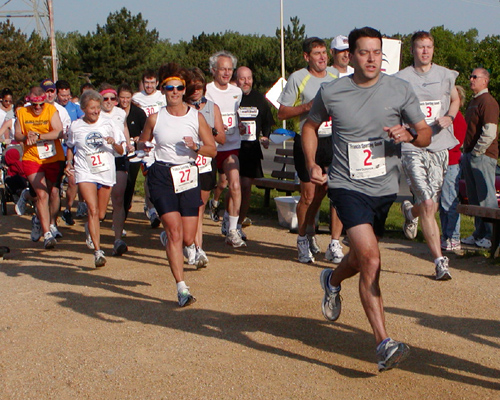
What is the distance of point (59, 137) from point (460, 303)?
5951 mm

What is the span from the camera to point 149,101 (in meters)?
11.1

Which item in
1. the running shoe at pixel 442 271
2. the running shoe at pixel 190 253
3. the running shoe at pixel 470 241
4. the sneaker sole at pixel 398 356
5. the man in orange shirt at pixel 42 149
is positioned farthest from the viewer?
the man in orange shirt at pixel 42 149

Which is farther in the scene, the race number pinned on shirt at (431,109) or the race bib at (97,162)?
the race bib at (97,162)

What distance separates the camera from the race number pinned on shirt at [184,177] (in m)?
7.02

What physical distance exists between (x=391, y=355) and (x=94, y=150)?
5510 mm

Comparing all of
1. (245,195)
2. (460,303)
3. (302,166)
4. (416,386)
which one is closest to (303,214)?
(302,166)

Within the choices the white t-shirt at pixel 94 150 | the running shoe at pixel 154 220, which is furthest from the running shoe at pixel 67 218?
the white t-shirt at pixel 94 150

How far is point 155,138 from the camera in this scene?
7266mm

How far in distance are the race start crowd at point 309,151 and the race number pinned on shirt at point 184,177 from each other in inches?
0.5

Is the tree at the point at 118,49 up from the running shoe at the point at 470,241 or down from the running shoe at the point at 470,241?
up

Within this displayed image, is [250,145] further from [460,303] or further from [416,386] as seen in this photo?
[416,386]

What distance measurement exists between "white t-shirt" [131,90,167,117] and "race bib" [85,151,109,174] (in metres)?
2.07

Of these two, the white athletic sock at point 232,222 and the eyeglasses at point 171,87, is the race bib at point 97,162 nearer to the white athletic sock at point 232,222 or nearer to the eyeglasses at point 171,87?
the white athletic sock at point 232,222

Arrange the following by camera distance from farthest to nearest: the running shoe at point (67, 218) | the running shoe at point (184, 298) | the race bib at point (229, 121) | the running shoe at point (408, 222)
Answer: the running shoe at point (67, 218)
the race bib at point (229, 121)
the running shoe at point (408, 222)
the running shoe at point (184, 298)
